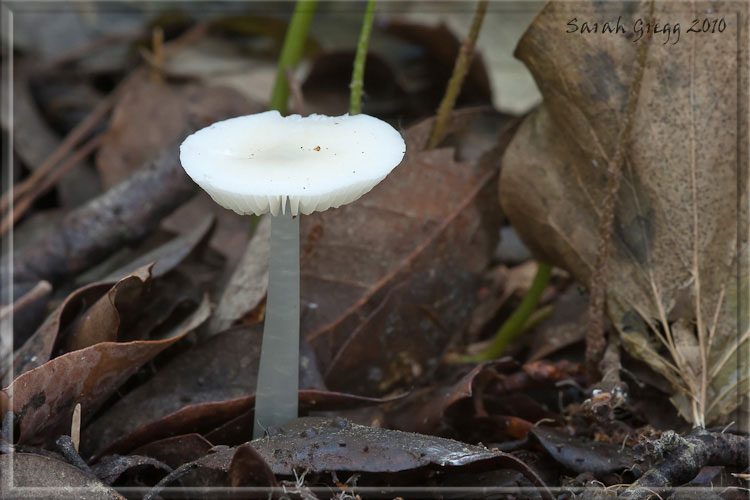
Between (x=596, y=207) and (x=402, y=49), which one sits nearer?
(x=596, y=207)

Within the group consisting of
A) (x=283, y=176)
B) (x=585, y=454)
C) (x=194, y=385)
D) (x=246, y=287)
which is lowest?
(x=585, y=454)

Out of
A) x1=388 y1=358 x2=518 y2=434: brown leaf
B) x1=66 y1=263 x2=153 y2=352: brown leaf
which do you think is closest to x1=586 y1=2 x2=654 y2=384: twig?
x1=388 y1=358 x2=518 y2=434: brown leaf

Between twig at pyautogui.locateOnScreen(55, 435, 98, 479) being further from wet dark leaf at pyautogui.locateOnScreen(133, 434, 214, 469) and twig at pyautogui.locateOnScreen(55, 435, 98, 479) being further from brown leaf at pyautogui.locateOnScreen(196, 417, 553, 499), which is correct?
brown leaf at pyautogui.locateOnScreen(196, 417, 553, 499)

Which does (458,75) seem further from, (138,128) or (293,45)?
(138,128)

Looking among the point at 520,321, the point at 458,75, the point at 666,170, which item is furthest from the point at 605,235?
the point at 458,75

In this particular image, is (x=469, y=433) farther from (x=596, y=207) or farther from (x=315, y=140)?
(x=315, y=140)

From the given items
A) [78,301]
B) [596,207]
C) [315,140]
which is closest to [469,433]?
[596,207]
